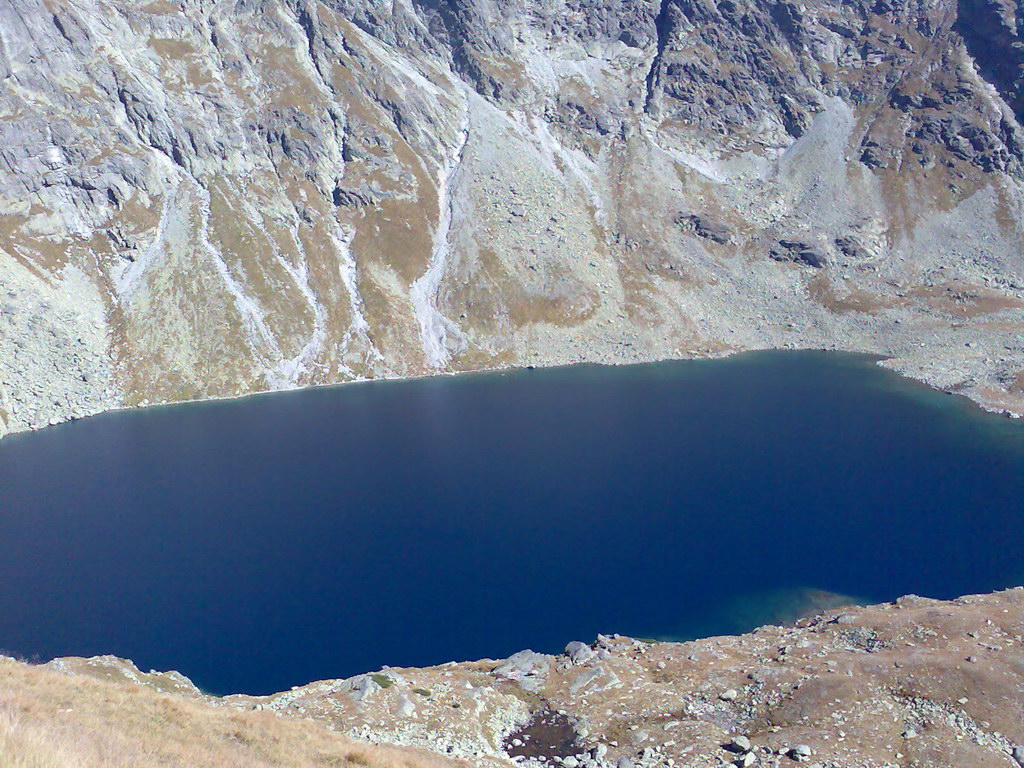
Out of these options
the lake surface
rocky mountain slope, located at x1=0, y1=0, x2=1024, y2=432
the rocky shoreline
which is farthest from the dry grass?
rocky mountain slope, located at x1=0, y1=0, x2=1024, y2=432

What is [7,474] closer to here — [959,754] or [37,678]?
[37,678]

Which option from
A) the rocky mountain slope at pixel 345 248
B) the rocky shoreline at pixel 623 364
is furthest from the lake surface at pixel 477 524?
the rocky mountain slope at pixel 345 248

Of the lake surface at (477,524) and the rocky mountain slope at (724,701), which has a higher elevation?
the rocky mountain slope at (724,701)

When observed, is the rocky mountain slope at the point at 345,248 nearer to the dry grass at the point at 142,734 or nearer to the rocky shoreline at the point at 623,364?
the rocky shoreline at the point at 623,364

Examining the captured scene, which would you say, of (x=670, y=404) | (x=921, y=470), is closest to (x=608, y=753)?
(x=921, y=470)

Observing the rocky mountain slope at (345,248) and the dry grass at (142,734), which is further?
the rocky mountain slope at (345,248)

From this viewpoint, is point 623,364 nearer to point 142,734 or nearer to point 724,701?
point 724,701

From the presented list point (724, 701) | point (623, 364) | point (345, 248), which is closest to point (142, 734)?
point (724, 701)
